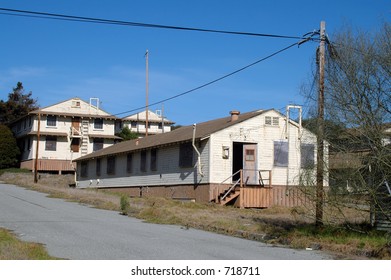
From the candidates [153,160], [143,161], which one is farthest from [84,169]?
[153,160]

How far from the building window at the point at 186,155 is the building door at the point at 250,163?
2.91m

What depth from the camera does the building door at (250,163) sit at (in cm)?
2806

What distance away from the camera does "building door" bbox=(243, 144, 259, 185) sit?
92.1ft

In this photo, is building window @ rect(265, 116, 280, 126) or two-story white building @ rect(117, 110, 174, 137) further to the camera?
two-story white building @ rect(117, 110, 174, 137)

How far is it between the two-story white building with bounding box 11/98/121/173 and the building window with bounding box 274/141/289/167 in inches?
1171

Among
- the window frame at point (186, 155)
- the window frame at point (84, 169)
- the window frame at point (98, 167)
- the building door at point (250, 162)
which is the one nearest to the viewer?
the building door at point (250, 162)

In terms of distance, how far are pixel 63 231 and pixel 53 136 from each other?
133ft

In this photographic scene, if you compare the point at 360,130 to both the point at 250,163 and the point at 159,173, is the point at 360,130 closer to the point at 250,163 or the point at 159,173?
the point at 250,163

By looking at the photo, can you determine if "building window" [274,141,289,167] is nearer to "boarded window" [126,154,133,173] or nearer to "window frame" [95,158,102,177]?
"boarded window" [126,154,133,173]

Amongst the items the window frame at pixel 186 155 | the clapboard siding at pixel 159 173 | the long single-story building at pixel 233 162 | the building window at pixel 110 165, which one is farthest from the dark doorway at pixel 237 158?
the building window at pixel 110 165

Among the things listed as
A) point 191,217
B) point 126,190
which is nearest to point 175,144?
point 126,190

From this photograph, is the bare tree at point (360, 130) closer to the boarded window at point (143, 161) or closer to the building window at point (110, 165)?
the boarded window at point (143, 161)

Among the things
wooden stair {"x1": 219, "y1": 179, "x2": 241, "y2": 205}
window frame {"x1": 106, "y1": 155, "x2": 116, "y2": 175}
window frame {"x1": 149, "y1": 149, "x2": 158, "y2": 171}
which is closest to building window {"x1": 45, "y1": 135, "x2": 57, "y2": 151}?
window frame {"x1": 106, "y1": 155, "x2": 116, "y2": 175}

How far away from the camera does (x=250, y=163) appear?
28125 mm
